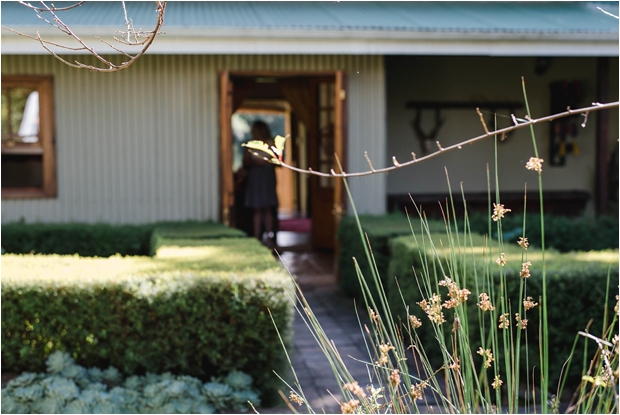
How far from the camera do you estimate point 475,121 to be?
10.6 metres

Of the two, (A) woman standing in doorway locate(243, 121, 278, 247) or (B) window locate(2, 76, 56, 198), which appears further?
(A) woman standing in doorway locate(243, 121, 278, 247)

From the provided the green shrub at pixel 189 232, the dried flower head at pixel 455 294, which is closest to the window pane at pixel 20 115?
the green shrub at pixel 189 232

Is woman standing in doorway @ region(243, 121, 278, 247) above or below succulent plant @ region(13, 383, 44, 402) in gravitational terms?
above

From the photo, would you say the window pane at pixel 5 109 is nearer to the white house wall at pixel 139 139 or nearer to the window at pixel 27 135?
the window at pixel 27 135

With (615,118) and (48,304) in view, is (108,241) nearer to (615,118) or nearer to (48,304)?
(48,304)

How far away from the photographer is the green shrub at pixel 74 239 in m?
6.72

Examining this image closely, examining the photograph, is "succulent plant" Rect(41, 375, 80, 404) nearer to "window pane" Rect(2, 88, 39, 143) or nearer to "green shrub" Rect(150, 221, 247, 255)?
"green shrub" Rect(150, 221, 247, 255)

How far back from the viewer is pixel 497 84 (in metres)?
10.6

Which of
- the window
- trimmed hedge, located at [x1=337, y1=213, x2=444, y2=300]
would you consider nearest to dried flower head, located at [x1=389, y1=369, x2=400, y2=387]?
trimmed hedge, located at [x1=337, y1=213, x2=444, y2=300]

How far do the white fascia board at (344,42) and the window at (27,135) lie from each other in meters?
0.74

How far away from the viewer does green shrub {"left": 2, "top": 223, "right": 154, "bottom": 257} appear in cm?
672

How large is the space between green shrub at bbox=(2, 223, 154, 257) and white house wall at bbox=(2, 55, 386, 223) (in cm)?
64

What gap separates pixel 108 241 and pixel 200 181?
4.18 ft

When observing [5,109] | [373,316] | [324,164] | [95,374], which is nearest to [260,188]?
[324,164]
